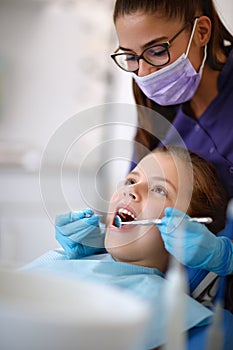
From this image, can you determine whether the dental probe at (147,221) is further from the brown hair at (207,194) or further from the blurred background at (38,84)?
the blurred background at (38,84)

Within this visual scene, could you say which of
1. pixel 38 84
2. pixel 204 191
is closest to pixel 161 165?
pixel 204 191

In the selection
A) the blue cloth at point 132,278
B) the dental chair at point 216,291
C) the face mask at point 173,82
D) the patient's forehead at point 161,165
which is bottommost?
the dental chair at point 216,291

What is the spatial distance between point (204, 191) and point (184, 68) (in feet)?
1.16

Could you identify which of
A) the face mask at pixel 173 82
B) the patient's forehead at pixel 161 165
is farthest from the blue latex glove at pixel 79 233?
the face mask at pixel 173 82

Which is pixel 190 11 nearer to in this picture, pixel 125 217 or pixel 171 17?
pixel 171 17

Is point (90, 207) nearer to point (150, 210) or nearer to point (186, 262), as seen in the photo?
point (150, 210)

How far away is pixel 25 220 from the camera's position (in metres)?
2.84

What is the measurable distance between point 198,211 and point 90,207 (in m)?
0.25

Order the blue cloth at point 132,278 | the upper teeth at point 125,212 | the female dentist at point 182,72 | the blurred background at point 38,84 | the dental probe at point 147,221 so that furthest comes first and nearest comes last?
the blurred background at point 38,84
the female dentist at point 182,72
the upper teeth at point 125,212
the dental probe at point 147,221
the blue cloth at point 132,278

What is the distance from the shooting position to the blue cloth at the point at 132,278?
105cm

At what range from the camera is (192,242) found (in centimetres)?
113

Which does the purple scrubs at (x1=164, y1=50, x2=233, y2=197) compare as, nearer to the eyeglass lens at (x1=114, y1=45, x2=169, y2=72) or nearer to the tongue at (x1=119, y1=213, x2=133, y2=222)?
the eyeglass lens at (x1=114, y1=45, x2=169, y2=72)

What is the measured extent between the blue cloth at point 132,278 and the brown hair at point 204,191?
17cm

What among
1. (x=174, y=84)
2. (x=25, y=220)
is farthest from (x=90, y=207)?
(x=25, y=220)
